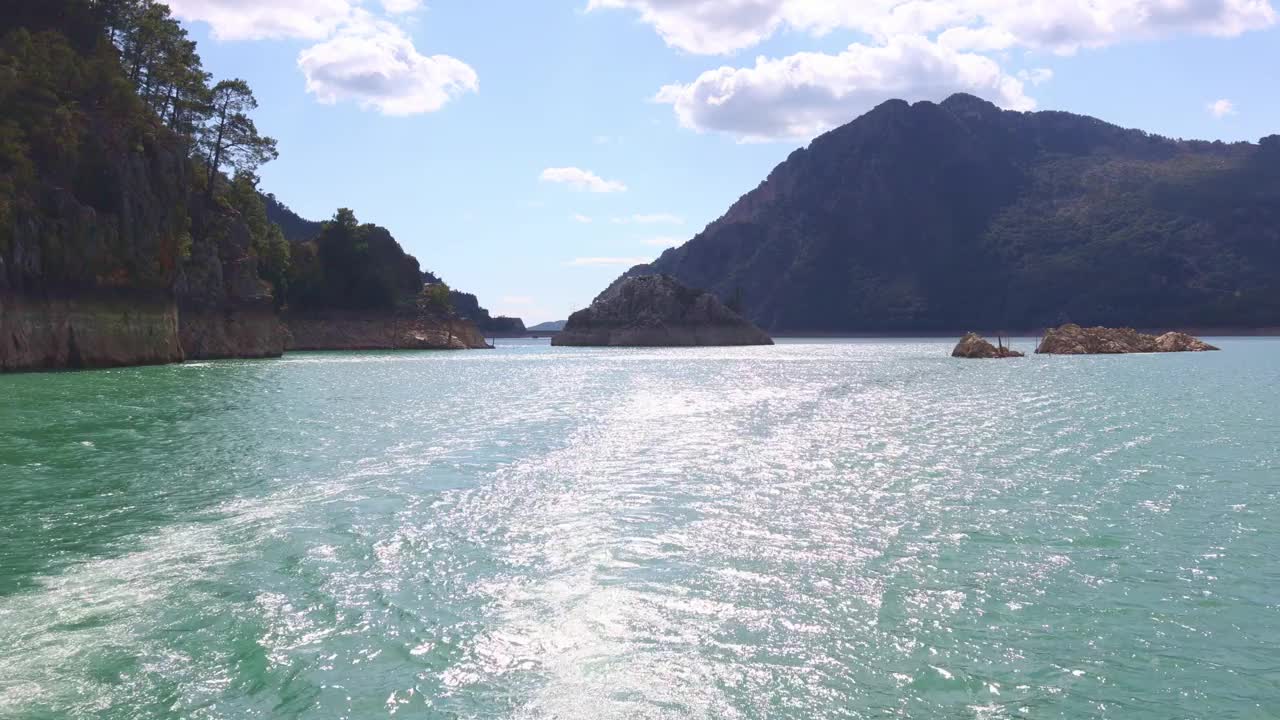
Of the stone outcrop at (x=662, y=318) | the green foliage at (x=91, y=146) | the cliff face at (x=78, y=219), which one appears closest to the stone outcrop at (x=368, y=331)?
the stone outcrop at (x=662, y=318)

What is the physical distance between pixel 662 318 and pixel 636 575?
176717 millimetres

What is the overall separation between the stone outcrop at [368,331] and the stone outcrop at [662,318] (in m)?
41.9

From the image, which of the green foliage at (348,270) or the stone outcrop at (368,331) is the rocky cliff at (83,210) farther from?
the green foliage at (348,270)

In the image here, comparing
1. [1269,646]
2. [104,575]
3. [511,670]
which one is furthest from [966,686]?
[104,575]

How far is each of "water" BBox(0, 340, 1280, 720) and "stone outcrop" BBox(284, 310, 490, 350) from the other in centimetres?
11846

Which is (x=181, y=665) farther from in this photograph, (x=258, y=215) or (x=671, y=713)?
(x=258, y=215)

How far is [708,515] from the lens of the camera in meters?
17.9

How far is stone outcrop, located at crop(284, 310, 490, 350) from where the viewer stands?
14350cm

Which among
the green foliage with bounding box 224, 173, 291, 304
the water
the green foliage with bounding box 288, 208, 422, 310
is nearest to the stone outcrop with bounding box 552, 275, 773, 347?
the green foliage with bounding box 288, 208, 422, 310

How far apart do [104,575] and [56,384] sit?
44211 mm

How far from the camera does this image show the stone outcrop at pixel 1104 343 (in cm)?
11925

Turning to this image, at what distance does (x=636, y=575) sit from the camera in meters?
13.5

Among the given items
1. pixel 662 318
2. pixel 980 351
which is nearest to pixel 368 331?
pixel 662 318

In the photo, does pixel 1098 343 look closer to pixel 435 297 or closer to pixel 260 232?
pixel 435 297
